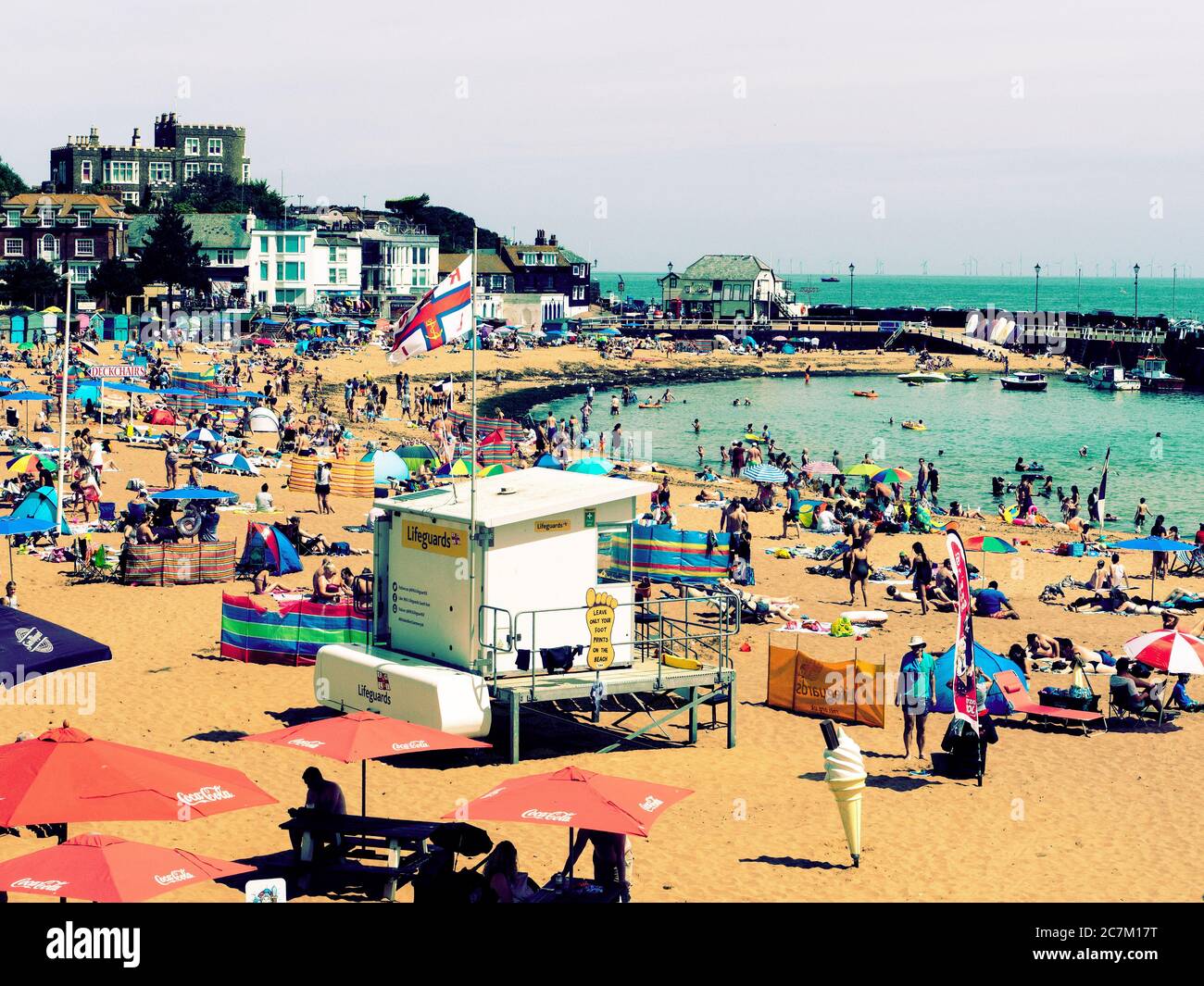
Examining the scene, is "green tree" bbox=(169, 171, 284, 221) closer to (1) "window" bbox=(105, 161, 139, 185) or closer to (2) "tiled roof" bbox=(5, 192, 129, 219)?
(1) "window" bbox=(105, 161, 139, 185)

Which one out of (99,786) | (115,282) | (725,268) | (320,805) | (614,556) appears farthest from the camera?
(725,268)

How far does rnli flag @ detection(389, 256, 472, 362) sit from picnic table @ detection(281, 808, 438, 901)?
21.7 feet

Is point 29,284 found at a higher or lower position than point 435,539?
higher

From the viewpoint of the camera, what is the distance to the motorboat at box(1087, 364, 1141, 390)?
3920 inches

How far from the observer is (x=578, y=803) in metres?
10.4

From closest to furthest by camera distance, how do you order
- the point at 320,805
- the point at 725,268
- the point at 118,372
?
the point at 320,805, the point at 118,372, the point at 725,268

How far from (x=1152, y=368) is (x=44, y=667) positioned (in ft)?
335

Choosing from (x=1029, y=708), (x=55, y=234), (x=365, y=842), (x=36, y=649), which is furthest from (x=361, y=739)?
(x=55, y=234)

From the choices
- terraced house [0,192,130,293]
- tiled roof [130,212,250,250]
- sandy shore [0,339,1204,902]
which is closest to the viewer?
sandy shore [0,339,1204,902]

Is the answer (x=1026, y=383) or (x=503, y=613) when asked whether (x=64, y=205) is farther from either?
(x=503, y=613)

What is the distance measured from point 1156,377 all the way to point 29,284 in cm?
7371

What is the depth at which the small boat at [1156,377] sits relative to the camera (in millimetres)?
100500

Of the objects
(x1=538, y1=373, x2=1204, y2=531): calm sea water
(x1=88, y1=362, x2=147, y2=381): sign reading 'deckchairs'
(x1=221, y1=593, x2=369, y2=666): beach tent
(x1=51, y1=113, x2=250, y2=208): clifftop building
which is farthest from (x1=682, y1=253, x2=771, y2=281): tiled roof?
(x1=221, y1=593, x2=369, y2=666): beach tent

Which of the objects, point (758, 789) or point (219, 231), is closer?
point (758, 789)
